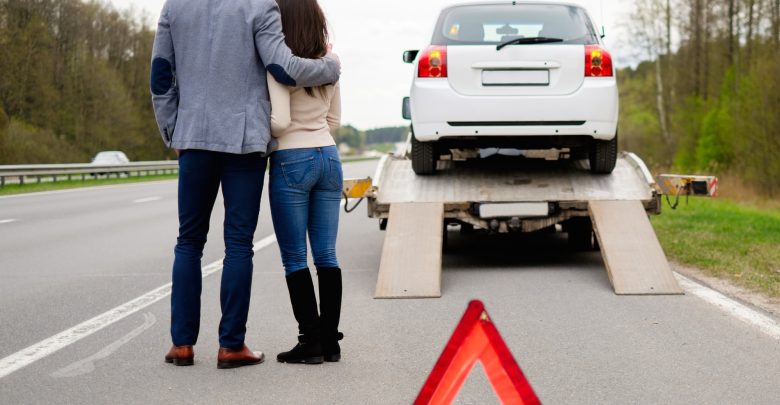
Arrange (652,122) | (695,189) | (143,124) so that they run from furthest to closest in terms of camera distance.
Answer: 1. (143,124)
2. (652,122)
3. (695,189)

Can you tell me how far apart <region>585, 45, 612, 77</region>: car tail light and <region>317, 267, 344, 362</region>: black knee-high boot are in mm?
3882

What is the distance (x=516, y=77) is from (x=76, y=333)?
13.4ft

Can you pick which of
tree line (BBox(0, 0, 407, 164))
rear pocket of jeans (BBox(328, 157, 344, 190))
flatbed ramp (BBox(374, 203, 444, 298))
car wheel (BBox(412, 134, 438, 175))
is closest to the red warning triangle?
rear pocket of jeans (BBox(328, 157, 344, 190))

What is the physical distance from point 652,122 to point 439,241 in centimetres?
5128

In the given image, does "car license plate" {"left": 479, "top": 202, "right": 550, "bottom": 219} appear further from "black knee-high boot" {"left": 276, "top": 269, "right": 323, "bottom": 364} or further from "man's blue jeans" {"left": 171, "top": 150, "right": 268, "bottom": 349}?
"man's blue jeans" {"left": 171, "top": 150, "right": 268, "bottom": 349}

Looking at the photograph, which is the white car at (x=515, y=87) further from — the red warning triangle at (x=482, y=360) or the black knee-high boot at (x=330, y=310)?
the red warning triangle at (x=482, y=360)

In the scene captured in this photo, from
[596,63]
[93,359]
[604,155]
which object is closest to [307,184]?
[93,359]

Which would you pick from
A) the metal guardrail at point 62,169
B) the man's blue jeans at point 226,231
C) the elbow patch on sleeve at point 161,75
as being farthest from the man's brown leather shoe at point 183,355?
the metal guardrail at point 62,169

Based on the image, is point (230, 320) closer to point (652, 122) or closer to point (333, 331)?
point (333, 331)

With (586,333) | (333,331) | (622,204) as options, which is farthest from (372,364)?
(622,204)

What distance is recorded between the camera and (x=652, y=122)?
2234 inches

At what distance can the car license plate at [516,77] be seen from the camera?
8.14 meters

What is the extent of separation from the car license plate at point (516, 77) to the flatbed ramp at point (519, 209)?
36.8 inches

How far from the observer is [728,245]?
10445 millimetres
